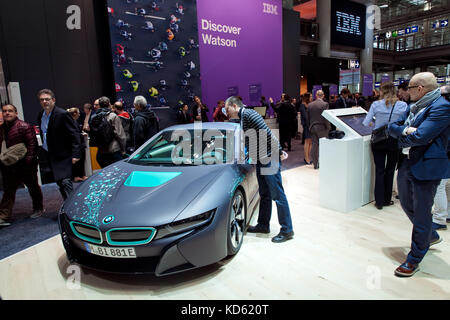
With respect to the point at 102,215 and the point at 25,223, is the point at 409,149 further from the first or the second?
the point at 25,223

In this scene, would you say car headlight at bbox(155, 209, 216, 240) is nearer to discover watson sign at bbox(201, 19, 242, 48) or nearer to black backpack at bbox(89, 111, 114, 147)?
black backpack at bbox(89, 111, 114, 147)

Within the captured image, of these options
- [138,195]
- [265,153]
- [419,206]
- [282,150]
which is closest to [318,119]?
[282,150]

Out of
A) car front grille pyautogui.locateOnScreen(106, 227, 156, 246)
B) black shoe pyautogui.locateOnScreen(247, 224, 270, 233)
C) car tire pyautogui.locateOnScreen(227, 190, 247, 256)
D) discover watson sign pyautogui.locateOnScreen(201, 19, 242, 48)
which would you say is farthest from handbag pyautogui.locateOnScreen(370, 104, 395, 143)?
discover watson sign pyautogui.locateOnScreen(201, 19, 242, 48)

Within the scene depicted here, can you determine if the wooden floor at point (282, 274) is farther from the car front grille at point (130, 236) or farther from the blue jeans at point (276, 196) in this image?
the car front grille at point (130, 236)

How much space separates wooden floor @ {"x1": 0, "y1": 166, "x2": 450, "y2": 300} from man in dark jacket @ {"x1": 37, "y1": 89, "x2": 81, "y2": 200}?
2.53ft

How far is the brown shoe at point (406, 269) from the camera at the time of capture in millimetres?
2168

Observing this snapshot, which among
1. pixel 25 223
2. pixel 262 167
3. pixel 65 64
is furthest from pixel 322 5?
pixel 25 223

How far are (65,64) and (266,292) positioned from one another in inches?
251

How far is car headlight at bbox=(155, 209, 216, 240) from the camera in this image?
6.24ft

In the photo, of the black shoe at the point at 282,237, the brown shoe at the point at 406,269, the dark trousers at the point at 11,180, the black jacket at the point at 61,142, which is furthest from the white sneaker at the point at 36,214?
the brown shoe at the point at 406,269

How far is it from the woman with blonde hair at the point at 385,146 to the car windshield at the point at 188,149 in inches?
75.8

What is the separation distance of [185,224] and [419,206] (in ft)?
5.60

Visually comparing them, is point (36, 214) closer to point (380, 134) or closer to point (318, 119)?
point (380, 134)

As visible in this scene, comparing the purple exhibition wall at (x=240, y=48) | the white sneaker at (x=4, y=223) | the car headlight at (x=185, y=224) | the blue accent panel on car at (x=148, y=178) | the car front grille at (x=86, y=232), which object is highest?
the purple exhibition wall at (x=240, y=48)
